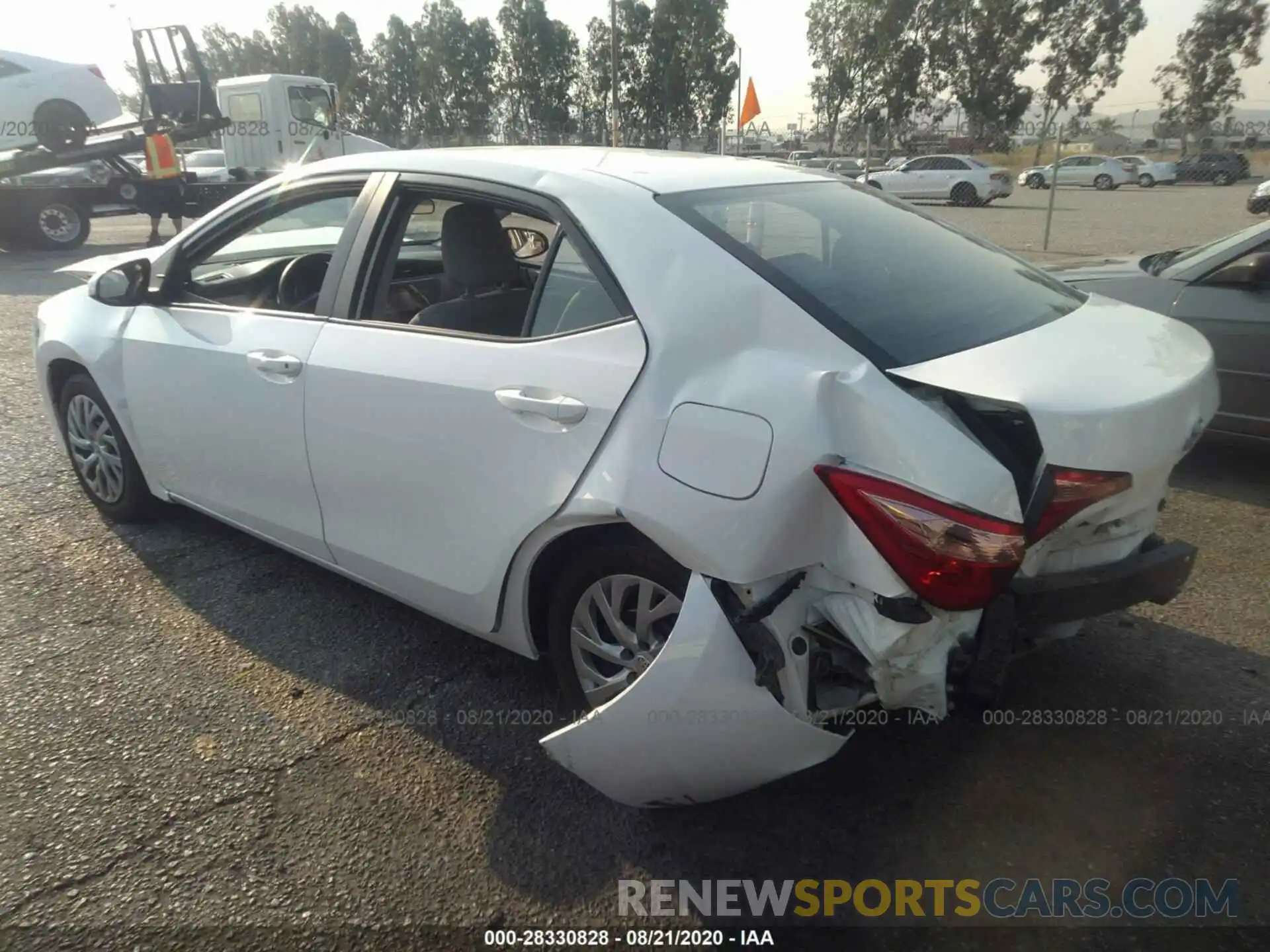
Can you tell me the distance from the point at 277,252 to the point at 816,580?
3.19 metres

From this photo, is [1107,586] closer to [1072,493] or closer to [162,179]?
[1072,493]

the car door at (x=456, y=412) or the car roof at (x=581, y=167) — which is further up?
the car roof at (x=581, y=167)

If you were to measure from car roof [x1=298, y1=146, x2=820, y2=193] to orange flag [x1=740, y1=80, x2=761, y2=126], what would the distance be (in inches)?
572

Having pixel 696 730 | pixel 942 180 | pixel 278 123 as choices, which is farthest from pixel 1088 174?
pixel 696 730

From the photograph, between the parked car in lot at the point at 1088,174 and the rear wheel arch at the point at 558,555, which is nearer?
the rear wheel arch at the point at 558,555

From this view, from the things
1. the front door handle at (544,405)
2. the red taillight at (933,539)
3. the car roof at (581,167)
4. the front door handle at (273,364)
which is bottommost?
the red taillight at (933,539)

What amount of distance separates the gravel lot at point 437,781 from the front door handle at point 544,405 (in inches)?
40.2

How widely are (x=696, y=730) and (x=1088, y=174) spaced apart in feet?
129

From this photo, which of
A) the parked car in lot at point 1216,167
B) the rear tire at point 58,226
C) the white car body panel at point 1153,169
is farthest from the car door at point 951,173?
the rear tire at point 58,226

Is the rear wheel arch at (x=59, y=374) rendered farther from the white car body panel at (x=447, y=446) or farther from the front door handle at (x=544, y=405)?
the front door handle at (x=544, y=405)

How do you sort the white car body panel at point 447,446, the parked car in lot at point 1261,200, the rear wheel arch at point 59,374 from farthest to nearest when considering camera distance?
the parked car in lot at point 1261,200 < the rear wheel arch at point 59,374 < the white car body panel at point 447,446

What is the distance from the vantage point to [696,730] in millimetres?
1991

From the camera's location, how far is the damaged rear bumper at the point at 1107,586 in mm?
2018

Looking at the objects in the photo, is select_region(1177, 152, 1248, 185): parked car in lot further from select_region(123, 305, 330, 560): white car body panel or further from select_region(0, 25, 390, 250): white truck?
select_region(123, 305, 330, 560): white car body panel
